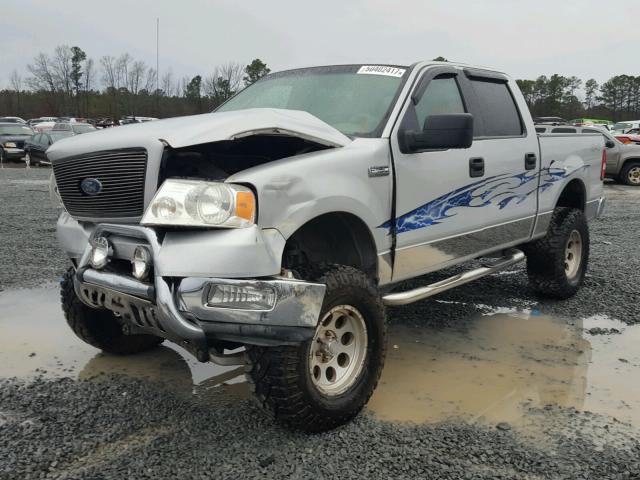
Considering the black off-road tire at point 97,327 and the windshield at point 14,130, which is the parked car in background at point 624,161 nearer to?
the black off-road tire at point 97,327

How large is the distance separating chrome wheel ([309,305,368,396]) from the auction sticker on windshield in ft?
5.72

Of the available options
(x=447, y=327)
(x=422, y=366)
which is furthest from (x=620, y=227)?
(x=422, y=366)

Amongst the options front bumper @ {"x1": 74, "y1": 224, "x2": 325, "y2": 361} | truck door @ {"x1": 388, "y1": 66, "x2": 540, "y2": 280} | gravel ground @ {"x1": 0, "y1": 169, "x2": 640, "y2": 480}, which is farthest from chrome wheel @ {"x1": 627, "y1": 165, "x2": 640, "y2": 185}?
front bumper @ {"x1": 74, "y1": 224, "x2": 325, "y2": 361}

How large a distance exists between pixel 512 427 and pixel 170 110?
152 feet

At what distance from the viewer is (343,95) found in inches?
160

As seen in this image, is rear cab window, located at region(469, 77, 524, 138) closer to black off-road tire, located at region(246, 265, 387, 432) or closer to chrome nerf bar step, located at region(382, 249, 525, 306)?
chrome nerf bar step, located at region(382, 249, 525, 306)

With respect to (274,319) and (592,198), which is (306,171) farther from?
(592,198)

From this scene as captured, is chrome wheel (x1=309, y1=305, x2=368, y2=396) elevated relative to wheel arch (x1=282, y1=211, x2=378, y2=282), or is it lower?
lower

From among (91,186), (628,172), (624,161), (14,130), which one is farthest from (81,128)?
(91,186)

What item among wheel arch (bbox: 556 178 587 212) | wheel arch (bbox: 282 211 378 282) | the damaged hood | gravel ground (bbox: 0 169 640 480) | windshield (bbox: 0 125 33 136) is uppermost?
windshield (bbox: 0 125 33 136)

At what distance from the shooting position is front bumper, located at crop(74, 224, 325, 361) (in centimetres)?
269

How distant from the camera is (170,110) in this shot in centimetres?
4659

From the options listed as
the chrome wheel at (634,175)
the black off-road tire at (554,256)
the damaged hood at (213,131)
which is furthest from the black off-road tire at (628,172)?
the damaged hood at (213,131)

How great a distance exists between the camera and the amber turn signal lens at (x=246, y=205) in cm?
273
